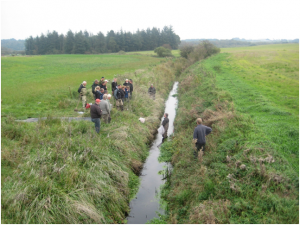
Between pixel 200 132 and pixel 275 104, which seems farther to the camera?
pixel 275 104

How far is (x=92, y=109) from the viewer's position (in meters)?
9.94

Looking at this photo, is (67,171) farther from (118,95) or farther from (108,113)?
(118,95)

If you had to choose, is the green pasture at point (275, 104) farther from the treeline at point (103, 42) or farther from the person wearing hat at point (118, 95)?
the treeline at point (103, 42)

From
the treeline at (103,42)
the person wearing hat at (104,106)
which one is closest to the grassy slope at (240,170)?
the person wearing hat at (104,106)

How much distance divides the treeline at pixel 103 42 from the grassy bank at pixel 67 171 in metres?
82.1

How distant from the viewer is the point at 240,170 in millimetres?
6895

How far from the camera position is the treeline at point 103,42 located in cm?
8769

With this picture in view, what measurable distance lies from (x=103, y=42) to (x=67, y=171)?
9338 cm

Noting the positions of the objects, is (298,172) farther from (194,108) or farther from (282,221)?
(194,108)

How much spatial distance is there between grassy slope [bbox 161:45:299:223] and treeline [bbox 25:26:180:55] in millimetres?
84292

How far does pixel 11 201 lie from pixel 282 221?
→ 7218 mm

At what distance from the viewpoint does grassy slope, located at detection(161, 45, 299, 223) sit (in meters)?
5.67

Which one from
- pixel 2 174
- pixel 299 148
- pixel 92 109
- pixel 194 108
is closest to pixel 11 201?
pixel 2 174

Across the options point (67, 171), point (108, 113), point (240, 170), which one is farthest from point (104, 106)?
point (240, 170)
